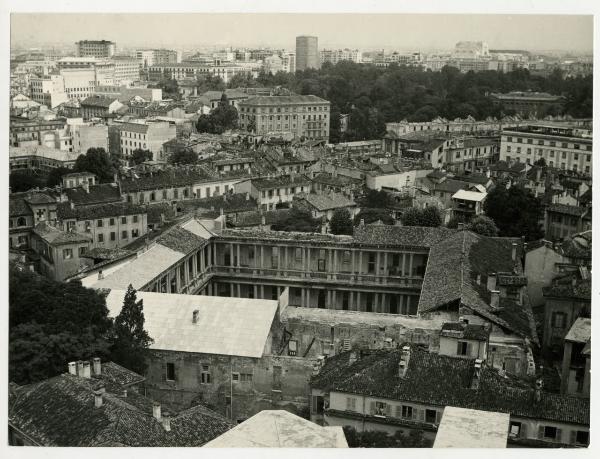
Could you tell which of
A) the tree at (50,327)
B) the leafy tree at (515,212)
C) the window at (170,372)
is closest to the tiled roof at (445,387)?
the window at (170,372)

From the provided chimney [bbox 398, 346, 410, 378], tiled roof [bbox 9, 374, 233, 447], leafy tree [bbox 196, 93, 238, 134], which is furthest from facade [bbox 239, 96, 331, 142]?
tiled roof [bbox 9, 374, 233, 447]

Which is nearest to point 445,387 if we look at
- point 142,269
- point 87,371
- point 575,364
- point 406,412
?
point 406,412

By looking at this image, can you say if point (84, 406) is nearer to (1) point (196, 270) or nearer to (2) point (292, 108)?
(1) point (196, 270)

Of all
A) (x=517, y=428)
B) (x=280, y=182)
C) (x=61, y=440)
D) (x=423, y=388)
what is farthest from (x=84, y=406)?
(x=280, y=182)

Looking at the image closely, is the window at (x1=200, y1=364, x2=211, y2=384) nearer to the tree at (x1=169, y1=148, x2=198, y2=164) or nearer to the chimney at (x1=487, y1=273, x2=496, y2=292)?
the chimney at (x1=487, y1=273, x2=496, y2=292)

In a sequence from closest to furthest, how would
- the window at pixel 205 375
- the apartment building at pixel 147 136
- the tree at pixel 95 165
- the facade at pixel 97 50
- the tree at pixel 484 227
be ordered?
the window at pixel 205 375 → the tree at pixel 484 227 → the tree at pixel 95 165 → the apartment building at pixel 147 136 → the facade at pixel 97 50

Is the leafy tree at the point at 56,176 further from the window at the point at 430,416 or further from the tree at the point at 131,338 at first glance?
the window at the point at 430,416

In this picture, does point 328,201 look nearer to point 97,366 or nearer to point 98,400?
point 97,366
